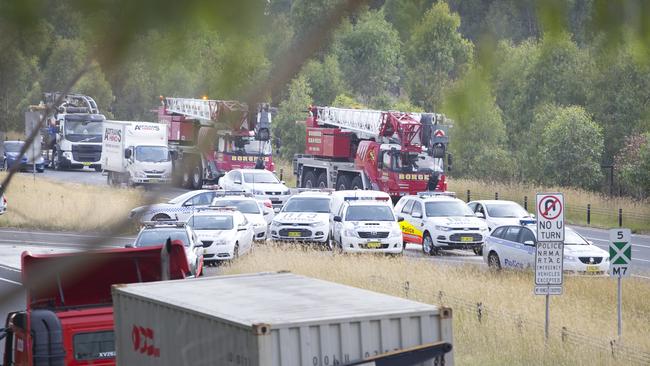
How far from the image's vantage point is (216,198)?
1223 inches

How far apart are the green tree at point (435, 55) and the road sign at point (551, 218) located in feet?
44.6

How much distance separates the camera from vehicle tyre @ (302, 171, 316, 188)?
41875 millimetres

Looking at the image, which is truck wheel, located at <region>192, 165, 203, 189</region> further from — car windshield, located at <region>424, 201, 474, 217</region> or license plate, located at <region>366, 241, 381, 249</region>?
car windshield, located at <region>424, 201, 474, 217</region>

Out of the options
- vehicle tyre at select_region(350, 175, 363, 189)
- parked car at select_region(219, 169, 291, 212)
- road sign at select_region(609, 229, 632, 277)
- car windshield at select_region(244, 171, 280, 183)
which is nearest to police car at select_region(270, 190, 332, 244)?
parked car at select_region(219, 169, 291, 212)

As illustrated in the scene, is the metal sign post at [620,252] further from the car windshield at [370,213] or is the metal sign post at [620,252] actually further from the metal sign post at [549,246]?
the car windshield at [370,213]

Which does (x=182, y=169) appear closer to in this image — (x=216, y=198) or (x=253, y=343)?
(x=253, y=343)

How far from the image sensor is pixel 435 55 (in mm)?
3379

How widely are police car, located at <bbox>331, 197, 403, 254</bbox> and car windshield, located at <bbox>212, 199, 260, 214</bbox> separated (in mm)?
3122

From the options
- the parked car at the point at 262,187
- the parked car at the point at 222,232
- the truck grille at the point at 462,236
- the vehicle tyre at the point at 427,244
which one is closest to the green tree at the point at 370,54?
the parked car at the point at 222,232

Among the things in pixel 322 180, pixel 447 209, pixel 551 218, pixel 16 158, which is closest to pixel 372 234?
pixel 447 209

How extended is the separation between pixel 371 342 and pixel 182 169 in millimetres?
5272

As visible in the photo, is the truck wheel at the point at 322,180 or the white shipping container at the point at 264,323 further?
the truck wheel at the point at 322,180

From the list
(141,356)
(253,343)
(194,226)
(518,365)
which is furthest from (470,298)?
(253,343)

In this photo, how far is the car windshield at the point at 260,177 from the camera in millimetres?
37000
